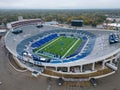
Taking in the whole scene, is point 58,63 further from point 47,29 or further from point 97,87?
point 47,29

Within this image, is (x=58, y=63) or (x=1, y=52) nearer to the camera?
(x=58, y=63)

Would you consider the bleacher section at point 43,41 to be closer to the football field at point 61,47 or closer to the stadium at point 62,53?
the stadium at point 62,53

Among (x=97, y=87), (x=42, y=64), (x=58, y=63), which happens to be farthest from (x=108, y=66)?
(x=42, y=64)

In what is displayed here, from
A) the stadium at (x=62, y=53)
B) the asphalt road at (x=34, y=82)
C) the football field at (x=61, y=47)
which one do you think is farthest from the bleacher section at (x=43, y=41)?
the asphalt road at (x=34, y=82)

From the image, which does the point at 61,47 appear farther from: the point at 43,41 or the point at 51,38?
the point at 51,38

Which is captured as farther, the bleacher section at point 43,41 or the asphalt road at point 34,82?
the bleacher section at point 43,41

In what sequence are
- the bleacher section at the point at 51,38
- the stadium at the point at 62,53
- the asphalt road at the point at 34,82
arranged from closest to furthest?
1. the asphalt road at the point at 34,82
2. the stadium at the point at 62,53
3. the bleacher section at the point at 51,38

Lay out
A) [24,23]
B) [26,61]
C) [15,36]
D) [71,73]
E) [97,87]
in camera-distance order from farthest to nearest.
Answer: [24,23] < [15,36] < [26,61] < [71,73] < [97,87]

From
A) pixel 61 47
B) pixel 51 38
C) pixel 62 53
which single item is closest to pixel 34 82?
pixel 62 53
